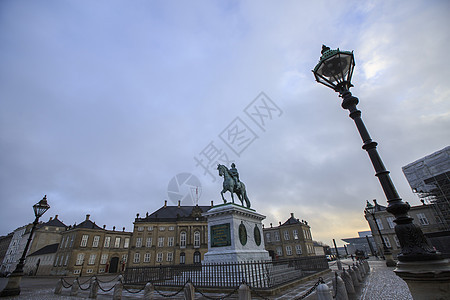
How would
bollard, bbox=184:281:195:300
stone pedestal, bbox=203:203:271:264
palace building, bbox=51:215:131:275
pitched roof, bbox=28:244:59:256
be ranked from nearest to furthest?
bollard, bbox=184:281:195:300, stone pedestal, bbox=203:203:271:264, palace building, bbox=51:215:131:275, pitched roof, bbox=28:244:59:256

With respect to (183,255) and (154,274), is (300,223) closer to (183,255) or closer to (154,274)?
(183,255)

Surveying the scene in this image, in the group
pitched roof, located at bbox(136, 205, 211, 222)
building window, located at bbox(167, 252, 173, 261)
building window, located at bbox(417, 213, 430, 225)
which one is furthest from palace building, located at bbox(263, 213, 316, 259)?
building window, located at bbox(167, 252, 173, 261)

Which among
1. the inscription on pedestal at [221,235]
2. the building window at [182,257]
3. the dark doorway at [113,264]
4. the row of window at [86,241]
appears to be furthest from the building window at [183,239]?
the inscription on pedestal at [221,235]

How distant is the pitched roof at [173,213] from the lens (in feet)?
144

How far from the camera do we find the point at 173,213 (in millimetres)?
47812

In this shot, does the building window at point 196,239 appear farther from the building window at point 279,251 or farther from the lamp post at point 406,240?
the lamp post at point 406,240

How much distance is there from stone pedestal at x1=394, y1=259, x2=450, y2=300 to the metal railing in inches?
185

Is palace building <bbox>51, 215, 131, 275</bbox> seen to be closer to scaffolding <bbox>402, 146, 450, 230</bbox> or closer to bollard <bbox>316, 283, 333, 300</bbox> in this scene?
bollard <bbox>316, 283, 333, 300</bbox>

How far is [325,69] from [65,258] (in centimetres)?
4963

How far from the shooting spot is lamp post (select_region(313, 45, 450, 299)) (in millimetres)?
2891

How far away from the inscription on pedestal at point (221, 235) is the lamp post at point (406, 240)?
828 cm

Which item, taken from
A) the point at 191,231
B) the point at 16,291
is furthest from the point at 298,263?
the point at 191,231

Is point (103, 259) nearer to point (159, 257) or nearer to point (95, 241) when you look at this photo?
point (95, 241)

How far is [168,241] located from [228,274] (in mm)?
36759
